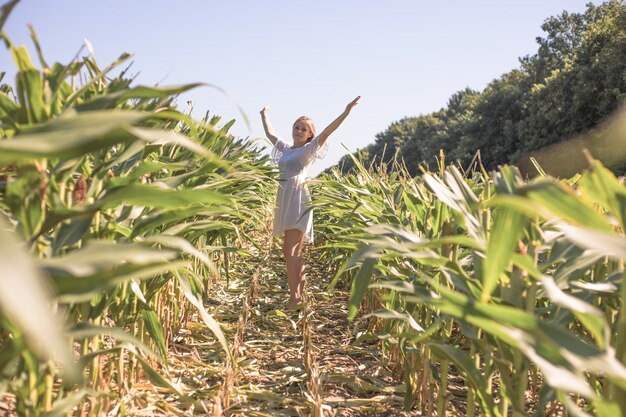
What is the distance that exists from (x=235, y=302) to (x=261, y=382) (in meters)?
1.60

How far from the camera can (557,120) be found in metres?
23.5

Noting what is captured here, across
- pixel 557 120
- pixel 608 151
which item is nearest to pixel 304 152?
pixel 608 151

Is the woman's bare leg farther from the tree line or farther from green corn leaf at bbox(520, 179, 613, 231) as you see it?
the tree line

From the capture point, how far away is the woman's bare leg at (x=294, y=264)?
13.0ft

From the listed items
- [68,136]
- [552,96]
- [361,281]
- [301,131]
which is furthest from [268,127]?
[552,96]

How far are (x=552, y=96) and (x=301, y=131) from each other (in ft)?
76.1

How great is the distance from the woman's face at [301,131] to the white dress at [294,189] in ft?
0.34

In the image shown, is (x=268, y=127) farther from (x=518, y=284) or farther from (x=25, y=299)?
(x=25, y=299)

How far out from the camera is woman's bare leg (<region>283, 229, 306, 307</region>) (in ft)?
13.0

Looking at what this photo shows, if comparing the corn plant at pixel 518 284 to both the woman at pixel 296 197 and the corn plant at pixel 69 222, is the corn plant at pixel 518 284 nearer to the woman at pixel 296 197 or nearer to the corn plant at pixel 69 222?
the corn plant at pixel 69 222

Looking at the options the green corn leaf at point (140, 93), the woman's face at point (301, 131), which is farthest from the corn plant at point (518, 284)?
the woman's face at point (301, 131)

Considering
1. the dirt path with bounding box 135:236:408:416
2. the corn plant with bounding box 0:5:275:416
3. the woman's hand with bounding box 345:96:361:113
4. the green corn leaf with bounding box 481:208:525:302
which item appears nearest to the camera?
the corn plant with bounding box 0:5:275:416

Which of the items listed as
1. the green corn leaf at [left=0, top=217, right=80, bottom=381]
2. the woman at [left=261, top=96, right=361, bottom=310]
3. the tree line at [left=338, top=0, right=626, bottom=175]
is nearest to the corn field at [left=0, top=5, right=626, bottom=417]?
the green corn leaf at [left=0, top=217, right=80, bottom=381]

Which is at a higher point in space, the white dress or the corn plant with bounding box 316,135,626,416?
the white dress
